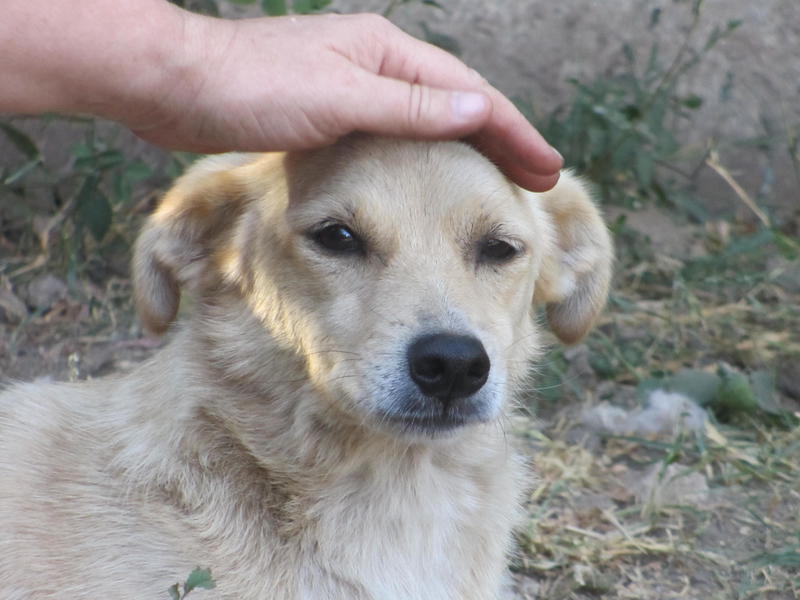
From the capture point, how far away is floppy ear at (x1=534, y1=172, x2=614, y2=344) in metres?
3.56

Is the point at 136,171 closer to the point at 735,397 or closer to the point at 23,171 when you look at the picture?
the point at 23,171

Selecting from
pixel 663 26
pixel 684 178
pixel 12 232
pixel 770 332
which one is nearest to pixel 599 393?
pixel 770 332

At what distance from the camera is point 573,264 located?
3641 mm

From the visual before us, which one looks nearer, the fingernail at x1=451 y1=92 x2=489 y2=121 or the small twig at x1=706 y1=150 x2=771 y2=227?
the fingernail at x1=451 y1=92 x2=489 y2=121

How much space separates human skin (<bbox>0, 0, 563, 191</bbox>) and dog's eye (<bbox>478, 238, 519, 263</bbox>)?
1.07 feet

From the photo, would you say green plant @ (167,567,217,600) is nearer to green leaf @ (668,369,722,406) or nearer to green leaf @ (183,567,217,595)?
green leaf @ (183,567,217,595)

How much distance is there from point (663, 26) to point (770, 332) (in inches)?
79.8

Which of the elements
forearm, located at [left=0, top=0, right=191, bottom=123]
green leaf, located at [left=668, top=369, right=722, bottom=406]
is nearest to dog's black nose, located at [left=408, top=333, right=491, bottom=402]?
forearm, located at [left=0, top=0, right=191, bottom=123]

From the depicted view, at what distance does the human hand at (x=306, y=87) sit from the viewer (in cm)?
275

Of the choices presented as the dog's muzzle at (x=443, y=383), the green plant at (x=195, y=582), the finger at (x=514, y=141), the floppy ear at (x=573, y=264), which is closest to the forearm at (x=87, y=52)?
the finger at (x=514, y=141)

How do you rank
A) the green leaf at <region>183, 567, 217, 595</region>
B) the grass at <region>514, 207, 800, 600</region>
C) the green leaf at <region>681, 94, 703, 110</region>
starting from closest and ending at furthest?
1. the green leaf at <region>183, 567, 217, 595</region>
2. the grass at <region>514, 207, 800, 600</region>
3. the green leaf at <region>681, 94, 703, 110</region>

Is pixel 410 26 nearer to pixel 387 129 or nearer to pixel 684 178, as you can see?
pixel 684 178

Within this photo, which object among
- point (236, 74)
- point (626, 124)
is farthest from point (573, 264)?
point (626, 124)

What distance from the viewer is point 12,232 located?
230 inches
